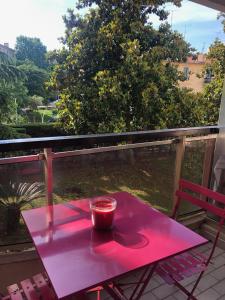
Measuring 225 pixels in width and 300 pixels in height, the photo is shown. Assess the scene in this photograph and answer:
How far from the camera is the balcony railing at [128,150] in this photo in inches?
78.8

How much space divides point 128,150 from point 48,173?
2.72 feet

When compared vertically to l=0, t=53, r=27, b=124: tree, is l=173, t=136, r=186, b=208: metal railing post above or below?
below

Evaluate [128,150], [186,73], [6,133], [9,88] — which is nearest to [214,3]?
[128,150]

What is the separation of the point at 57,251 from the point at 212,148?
8.25ft

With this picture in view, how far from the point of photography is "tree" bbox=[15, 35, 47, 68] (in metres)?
10.4

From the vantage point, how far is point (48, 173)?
7.11 feet

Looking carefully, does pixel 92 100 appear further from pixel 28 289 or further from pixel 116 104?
pixel 28 289

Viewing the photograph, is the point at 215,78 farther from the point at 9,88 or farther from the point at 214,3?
the point at 9,88

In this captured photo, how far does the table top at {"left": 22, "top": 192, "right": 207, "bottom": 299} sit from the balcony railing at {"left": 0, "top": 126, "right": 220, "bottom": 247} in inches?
20.5

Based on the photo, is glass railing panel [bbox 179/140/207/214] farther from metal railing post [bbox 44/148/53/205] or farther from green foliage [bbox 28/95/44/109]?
green foliage [bbox 28/95/44/109]

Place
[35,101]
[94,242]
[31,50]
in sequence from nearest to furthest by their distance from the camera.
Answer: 1. [94,242]
2. [31,50]
3. [35,101]

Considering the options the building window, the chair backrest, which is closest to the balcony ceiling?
the chair backrest

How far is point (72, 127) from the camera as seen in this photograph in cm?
945

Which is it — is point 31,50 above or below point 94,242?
above
